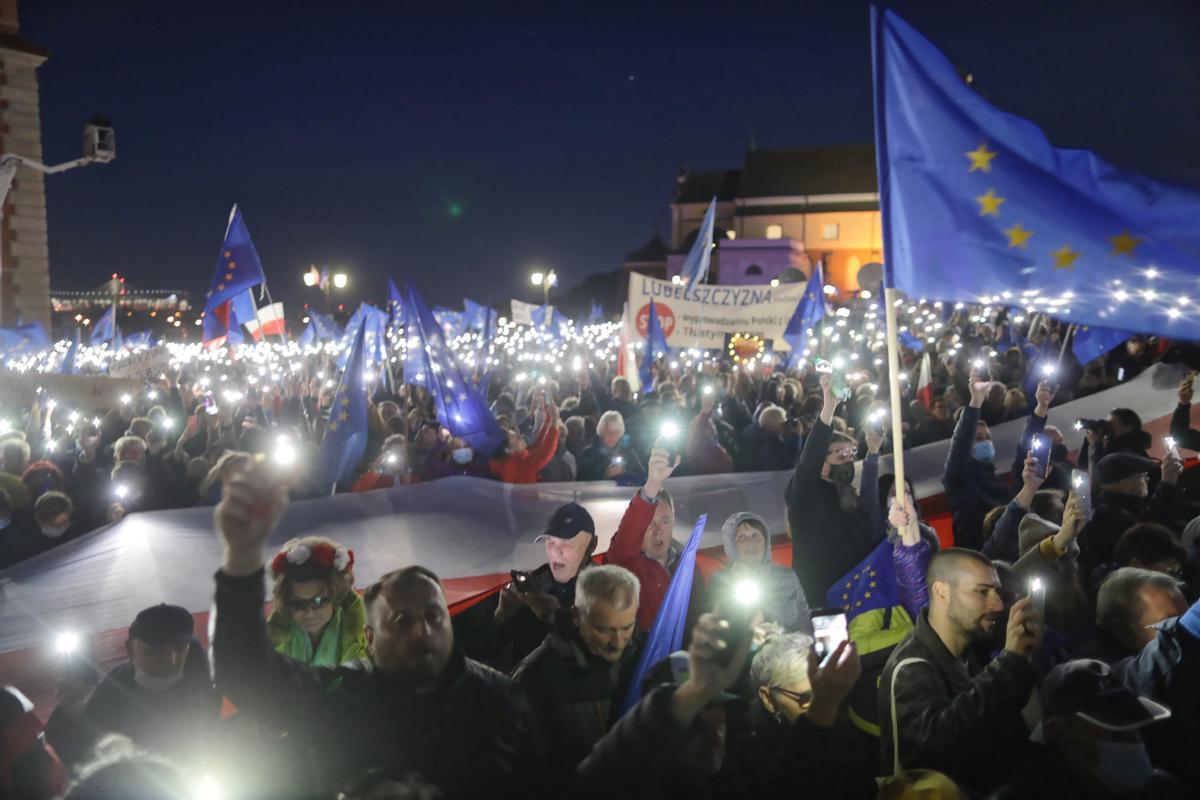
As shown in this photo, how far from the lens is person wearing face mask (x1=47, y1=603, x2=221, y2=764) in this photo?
3.34 m

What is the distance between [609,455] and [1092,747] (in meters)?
6.03

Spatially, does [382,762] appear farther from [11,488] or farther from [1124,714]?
[11,488]

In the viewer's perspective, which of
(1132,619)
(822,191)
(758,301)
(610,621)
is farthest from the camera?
(822,191)

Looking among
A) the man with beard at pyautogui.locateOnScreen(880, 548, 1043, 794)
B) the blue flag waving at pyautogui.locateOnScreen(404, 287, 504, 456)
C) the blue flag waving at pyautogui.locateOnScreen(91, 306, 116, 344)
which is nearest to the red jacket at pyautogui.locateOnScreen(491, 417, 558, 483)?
the blue flag waving at pyautogui.locateOnScreen(404, 287, 504, 456)

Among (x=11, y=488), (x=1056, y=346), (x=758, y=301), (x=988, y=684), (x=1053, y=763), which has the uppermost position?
(x=758, y=301)

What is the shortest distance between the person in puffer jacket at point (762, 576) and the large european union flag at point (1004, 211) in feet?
4.49

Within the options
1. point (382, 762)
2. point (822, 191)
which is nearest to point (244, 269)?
point (382, 762)

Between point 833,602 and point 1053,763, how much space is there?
2.04m

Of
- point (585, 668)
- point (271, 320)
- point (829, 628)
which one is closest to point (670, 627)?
point (585, 668)

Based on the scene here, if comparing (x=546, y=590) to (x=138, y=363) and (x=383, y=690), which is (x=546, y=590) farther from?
(x=138, y=363)

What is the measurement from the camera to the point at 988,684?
274cm

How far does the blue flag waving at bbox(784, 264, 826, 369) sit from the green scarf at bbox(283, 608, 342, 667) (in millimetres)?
11569

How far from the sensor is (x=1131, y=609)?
142 inches

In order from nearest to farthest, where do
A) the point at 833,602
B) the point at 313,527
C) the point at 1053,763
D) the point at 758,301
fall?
the point at 1053,763 < the point at 833,602 < the point at 313,527 < the point at 758,301
